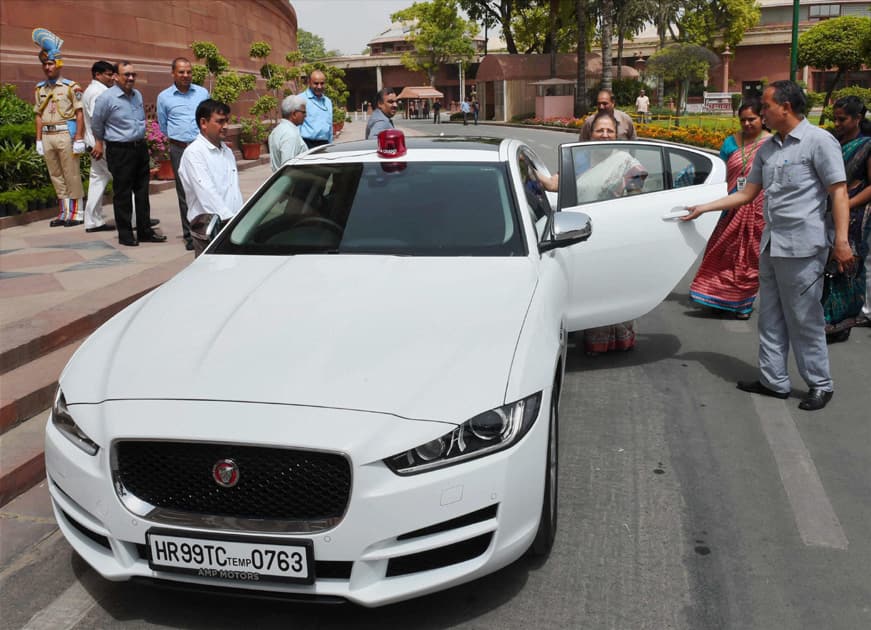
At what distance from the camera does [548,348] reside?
3.57m

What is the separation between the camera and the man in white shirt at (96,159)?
1009 centimetres

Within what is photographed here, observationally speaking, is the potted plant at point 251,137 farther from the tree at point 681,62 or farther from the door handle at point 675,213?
the tree at point 681,62

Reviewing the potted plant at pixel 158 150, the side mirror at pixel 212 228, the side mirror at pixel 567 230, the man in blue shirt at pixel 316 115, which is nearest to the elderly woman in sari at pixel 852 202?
the side mirror at pixel 567 230

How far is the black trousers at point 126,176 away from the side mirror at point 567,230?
6362 mm

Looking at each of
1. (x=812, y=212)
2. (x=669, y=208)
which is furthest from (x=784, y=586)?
(x=669, y=208)

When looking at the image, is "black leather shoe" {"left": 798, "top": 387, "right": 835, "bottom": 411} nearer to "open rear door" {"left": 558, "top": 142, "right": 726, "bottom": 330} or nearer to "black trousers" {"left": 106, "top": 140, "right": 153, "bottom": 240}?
Result: "open rear door" {"left": 558, "top": 142, "right": 726, "bottom": 330}

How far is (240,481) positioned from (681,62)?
65836 mm

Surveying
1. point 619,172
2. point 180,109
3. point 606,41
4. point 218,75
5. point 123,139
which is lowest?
point 619,172

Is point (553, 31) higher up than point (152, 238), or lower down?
higher up

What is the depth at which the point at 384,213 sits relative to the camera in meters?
4.62

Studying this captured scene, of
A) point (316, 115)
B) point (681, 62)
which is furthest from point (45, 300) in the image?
point (681, 62)

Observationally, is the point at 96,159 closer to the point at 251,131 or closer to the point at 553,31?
the point at 251,131

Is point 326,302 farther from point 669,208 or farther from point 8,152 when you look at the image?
point 8,152

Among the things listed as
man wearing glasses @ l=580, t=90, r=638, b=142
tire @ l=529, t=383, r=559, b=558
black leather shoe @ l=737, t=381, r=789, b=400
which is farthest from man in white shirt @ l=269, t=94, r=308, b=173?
tire @ l=529, t=383, r=559, b=558
